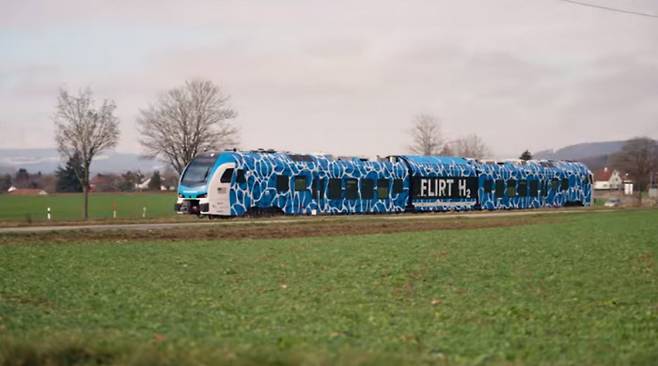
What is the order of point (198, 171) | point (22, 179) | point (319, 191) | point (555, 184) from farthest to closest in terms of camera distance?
point (22, 179), point (555, 184), point (319, 191), point (198, 171)

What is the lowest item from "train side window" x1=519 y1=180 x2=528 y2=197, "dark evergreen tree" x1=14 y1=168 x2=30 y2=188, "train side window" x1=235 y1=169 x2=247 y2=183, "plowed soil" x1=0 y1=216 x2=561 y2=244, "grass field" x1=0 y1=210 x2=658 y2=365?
"grass field" x1=0 y1=210 x2=658 y2=365

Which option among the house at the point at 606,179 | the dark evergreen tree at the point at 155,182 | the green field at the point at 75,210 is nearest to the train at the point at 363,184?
the green field at the point at 75,210

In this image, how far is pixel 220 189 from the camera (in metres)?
35.5

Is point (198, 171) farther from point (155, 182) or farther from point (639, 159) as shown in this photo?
point (639, 159)

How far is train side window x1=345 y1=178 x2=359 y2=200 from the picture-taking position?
4122cm

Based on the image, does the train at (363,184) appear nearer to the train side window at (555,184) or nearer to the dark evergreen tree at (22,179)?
the train side window at (555,184)

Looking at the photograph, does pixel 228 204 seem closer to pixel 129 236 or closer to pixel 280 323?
pixel 129 236

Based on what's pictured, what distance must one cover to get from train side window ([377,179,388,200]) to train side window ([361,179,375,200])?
418mm

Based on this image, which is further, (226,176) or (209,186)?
(226,176)

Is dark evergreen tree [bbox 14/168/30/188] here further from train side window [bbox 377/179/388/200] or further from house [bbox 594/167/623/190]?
train side window [bbox 377/179/388/200]

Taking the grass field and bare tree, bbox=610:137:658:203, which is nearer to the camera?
the grass field

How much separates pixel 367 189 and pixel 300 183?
5.02 meters

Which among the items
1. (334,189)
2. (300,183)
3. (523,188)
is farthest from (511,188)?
(300,183)

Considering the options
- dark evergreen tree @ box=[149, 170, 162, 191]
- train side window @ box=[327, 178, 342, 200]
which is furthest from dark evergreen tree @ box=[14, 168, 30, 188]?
train side window @ box=[327, 178, 342, 200]
